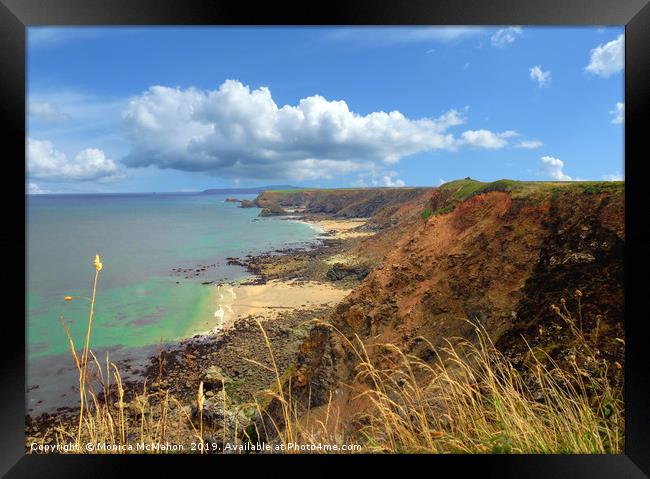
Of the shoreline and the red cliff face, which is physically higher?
the red cliff face

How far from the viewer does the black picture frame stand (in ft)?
7.29

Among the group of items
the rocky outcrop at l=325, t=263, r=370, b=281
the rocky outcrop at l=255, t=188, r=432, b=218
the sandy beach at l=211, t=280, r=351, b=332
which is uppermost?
the rocky outcrop at l=255, t=188, r=432, b=218

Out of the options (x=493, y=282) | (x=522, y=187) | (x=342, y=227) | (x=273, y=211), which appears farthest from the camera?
(x=273, y=211)

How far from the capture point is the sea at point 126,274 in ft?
19.2

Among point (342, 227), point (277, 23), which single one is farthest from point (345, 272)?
point (277, 23)

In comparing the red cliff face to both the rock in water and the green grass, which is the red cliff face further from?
the rock in water

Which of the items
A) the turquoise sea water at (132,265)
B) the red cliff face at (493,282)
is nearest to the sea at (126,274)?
the turquoise sea water at (132,265)

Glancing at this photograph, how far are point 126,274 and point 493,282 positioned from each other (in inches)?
361

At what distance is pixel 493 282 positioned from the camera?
4852mm

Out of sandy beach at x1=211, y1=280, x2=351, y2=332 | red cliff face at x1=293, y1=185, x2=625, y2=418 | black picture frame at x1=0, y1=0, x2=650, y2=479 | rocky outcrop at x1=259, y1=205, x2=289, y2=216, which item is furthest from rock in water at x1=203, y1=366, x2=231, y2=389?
rocky outcrop at x1=259, y1=205, x2=289, y2=216

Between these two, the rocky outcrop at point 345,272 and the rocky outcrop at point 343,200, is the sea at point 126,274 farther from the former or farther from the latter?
the rocky outcrop at point 345,272

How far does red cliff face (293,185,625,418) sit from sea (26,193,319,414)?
139 inches

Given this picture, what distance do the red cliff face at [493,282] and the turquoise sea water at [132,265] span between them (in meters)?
2.82

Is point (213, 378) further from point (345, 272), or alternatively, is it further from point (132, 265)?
point (345, 272)
